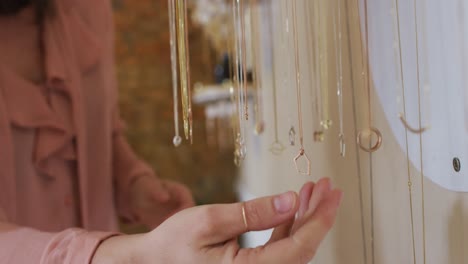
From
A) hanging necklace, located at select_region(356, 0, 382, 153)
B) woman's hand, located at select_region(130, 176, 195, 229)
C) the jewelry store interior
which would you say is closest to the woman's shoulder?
woman's hand, located at select_region(130, 176, 195, 229)

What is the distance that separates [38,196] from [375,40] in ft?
2.01

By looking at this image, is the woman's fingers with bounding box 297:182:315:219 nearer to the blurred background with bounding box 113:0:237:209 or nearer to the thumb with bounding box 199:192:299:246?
the thumb with bounding box 199:192:299:246

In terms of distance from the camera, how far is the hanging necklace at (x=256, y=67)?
0.57 meters

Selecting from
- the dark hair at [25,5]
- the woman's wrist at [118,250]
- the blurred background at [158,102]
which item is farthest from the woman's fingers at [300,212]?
the blurred background at [158,102]

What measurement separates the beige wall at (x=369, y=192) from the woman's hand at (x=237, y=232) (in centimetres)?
6

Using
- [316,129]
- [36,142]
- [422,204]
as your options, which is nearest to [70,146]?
[36,142]

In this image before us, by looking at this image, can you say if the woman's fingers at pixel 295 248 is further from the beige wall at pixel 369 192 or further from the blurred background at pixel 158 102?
the blurred background at pixel 158 102

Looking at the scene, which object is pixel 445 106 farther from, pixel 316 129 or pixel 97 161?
pixel 97 161

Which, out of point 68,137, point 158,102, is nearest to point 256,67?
point 68,137

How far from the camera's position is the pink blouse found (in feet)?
2.61

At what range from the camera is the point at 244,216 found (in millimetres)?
387

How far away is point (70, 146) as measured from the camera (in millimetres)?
863

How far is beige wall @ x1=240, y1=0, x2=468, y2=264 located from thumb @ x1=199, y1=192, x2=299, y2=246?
0.31 ft

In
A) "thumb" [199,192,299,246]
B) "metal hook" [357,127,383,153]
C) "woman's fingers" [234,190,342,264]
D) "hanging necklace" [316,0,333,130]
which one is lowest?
"woman's fingers" [234,190,342,264]
